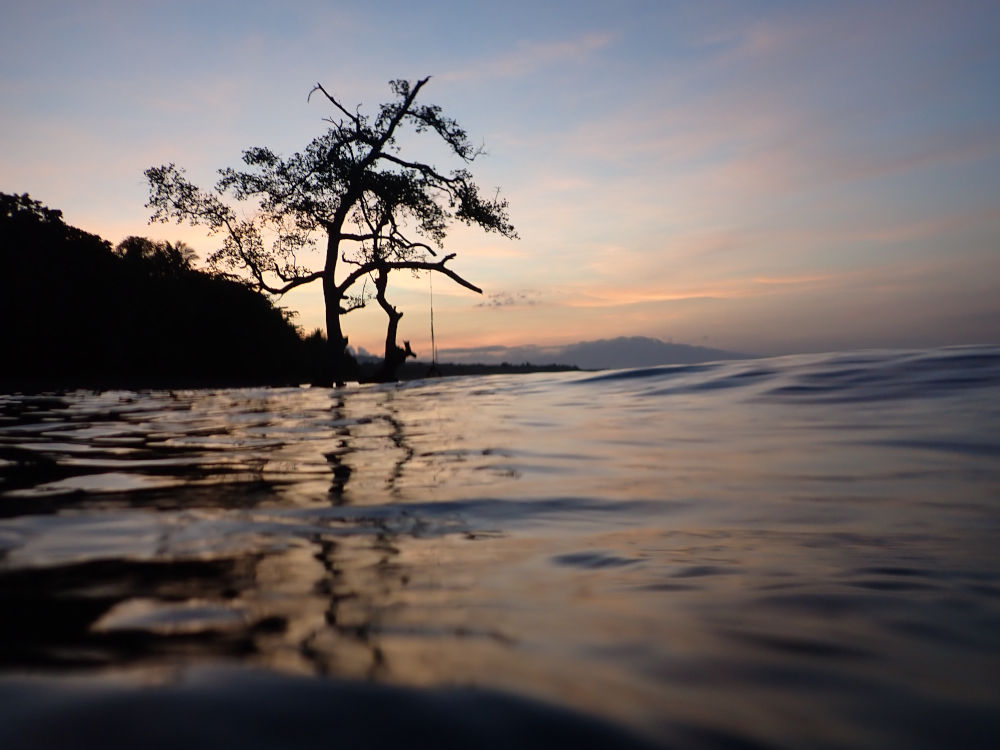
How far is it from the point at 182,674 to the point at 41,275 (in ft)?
58.8

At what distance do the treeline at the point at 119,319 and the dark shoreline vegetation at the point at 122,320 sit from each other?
2cm

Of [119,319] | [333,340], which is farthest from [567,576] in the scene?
[119,319]

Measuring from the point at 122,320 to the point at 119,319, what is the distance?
8 centimetres

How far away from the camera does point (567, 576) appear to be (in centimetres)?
153

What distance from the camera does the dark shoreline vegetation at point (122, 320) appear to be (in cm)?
1488

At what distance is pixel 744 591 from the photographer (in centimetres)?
138

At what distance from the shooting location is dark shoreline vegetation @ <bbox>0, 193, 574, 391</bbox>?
48.8 feet

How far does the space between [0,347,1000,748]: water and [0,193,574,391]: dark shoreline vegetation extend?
13511 millimetres

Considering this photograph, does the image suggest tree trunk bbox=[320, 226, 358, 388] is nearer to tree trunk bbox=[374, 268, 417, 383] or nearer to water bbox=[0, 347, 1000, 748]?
tree trunk bbox=[374, 268, 417, 383]

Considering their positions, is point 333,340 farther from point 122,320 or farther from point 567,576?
point 567,576

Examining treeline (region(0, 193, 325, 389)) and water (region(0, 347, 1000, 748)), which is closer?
water (region(0, 347, 1000, 748))

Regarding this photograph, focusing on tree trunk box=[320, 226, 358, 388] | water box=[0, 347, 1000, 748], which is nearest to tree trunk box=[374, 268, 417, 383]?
tree trunk box=[320, 226, 358, 388]

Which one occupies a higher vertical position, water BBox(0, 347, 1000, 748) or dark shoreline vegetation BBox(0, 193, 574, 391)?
dark shoreline vegetation BBox(0, 193, 574, 391)

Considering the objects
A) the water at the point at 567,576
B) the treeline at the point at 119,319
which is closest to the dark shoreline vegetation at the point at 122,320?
the treeline at the point at 119,319
